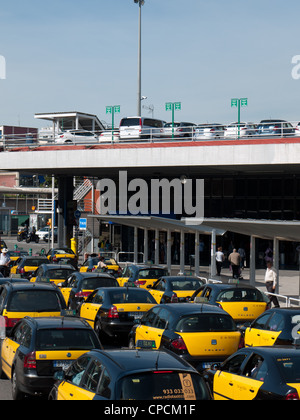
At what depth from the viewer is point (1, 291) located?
1719cm

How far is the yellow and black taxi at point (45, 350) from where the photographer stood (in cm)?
1109

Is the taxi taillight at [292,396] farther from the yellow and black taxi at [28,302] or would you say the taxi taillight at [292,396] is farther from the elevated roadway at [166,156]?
the elevated roadway at [166,156]

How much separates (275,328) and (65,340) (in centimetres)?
456

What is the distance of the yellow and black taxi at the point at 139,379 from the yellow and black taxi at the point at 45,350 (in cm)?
264

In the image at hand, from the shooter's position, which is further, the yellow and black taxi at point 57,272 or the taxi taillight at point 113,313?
the yellow and black taxi at point 57,272

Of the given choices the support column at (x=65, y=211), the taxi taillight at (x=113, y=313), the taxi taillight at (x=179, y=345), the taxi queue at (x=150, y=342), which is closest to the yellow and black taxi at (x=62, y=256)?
the support column at (x=65, y=211)

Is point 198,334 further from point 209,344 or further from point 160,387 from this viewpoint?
point 160,387

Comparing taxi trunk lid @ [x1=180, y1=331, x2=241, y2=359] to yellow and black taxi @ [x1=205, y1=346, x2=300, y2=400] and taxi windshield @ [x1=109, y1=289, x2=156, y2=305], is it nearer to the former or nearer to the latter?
yellow and black taxi @ [x1=205, y1=346, x2=300, y2=400]

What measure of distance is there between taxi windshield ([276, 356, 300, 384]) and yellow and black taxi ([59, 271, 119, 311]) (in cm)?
1165

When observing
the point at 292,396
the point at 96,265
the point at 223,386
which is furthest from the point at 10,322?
the point at 96,265

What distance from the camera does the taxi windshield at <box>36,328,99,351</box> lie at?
37.1 feet

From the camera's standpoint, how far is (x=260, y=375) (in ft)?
30.3

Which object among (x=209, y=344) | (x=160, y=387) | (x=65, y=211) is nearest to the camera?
(x=160, y=387)
